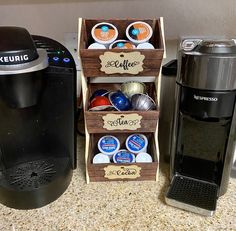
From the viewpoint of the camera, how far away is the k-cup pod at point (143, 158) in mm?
727

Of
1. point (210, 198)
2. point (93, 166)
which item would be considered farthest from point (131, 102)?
point (210, 198)

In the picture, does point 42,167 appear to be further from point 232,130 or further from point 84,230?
point 232,130

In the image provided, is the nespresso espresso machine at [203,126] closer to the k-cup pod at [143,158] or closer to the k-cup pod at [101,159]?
the k-cup pod at [143,158]

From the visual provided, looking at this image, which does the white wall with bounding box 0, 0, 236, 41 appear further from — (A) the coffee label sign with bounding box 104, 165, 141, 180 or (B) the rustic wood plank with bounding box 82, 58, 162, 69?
(A) the coffee label sign with bounding box 104, 165, 141, 180

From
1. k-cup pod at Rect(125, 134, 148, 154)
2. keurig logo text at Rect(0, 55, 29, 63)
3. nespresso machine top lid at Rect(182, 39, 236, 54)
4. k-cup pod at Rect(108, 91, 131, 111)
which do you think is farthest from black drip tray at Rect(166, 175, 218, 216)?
keurig logo text at Rect(0, 55, 29, 63)

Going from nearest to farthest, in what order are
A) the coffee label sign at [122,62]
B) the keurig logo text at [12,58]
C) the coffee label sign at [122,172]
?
the keurig logo text at [12,58] < the coffee label sign at [122,62] < the coffee label sign at [122,172]

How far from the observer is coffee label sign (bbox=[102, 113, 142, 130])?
0.65 metres

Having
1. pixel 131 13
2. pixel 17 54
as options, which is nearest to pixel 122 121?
pixel 17 54

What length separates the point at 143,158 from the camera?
0.73 meters

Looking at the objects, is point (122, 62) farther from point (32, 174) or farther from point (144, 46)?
point (32, 174)

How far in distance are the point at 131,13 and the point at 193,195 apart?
0.57m

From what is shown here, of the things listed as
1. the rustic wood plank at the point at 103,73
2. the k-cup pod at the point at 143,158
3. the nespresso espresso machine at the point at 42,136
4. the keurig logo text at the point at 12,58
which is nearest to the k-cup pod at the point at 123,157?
the k-cup pod at the point at 143,158

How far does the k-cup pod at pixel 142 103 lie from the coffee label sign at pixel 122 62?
7cm

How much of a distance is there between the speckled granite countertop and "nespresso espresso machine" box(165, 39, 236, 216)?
0.10 feet
